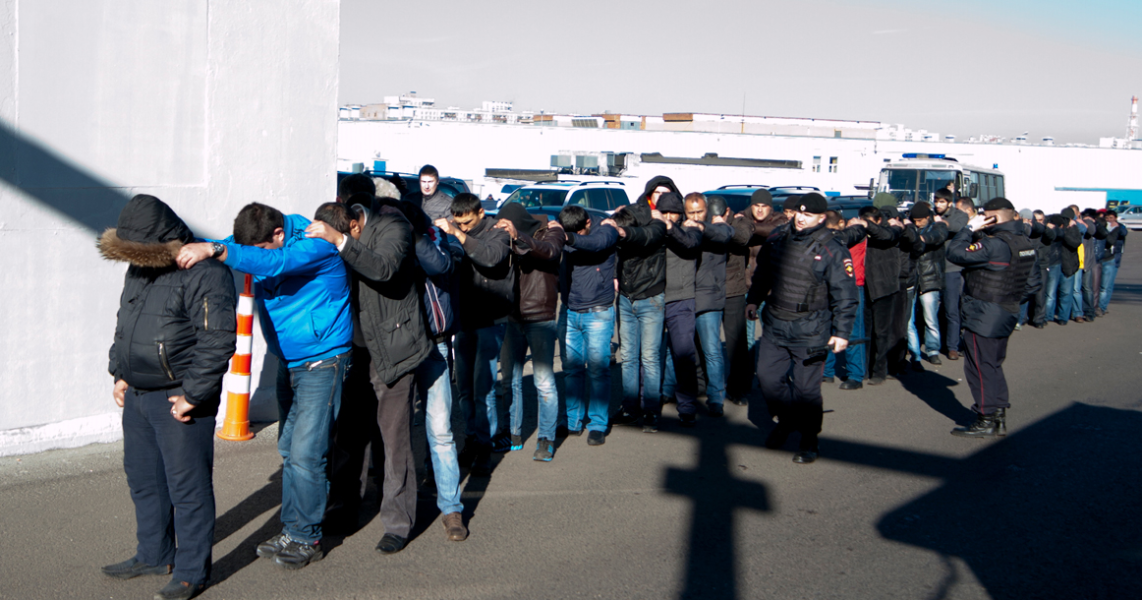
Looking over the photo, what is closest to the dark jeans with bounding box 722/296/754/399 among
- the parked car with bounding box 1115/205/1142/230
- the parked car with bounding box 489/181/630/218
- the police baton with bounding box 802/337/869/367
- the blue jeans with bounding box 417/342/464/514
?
the police baton with bounding box 802/337/869/367

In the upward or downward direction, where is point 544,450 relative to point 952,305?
downward

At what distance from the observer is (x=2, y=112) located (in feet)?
18.1

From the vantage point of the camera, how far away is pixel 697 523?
5324 mm

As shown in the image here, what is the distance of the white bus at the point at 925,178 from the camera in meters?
22.6

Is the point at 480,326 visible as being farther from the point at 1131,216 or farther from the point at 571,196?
the point at 1131,216

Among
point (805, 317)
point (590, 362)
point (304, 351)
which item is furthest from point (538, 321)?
point (304, 351)

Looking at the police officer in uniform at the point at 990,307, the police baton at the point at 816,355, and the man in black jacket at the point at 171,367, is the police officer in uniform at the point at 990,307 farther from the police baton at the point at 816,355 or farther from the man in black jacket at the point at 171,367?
the man in black jacket at the point at 171,367

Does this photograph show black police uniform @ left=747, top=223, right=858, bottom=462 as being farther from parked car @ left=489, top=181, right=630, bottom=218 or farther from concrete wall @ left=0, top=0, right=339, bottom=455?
parked car @ left=489, top=181, right=630, bottom=218

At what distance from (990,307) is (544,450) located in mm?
4043

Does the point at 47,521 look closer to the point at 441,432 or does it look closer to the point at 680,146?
the point at 441,432

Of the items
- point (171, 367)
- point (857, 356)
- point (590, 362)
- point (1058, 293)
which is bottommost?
point (857, 356)

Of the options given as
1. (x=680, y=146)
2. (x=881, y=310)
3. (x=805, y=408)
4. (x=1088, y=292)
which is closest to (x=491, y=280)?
(x=805, y=408)

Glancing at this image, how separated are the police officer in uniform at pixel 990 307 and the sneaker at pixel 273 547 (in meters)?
5.66

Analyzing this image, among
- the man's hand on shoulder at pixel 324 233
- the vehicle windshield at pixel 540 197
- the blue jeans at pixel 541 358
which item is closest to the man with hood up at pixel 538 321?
the blue jeans at pixel 541 358
